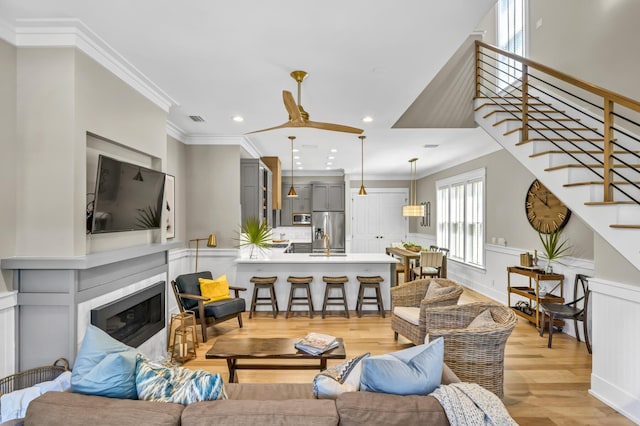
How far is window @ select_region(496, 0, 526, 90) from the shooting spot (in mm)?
5387

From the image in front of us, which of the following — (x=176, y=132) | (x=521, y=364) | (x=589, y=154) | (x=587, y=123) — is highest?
(x=176, y=132)

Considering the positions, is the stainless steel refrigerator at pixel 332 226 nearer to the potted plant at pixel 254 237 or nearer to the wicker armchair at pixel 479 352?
the potted plant at pixel 254 237

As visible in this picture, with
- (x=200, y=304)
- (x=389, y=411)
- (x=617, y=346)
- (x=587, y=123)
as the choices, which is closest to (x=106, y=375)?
(x=389, y=411)

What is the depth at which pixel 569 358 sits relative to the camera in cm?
393

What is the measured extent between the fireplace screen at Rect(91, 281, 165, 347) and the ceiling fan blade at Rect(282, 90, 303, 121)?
2.14 m

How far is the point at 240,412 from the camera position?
155 cm

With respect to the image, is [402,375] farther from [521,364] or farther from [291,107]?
[521,364]

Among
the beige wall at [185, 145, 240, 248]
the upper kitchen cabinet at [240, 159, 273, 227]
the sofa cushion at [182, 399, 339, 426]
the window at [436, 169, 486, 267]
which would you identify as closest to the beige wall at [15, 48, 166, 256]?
the sofa cushion at [182, 399, 339, 426]

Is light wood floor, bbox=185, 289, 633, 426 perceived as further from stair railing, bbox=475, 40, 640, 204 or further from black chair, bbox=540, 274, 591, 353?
stair railing, bbox=475, 40, 640, 204

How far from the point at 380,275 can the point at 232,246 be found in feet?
7.88

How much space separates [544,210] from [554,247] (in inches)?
23.2

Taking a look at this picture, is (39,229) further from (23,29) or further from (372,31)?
(372,31)

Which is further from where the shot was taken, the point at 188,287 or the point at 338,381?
the point at 188,287

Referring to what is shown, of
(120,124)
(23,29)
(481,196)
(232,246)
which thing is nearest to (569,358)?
(481,196)
